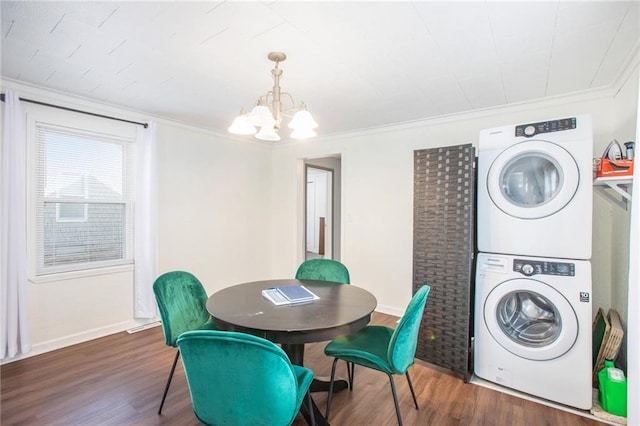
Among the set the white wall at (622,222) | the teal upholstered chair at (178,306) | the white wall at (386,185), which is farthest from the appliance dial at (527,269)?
the teal upholstered chair at (178,306)

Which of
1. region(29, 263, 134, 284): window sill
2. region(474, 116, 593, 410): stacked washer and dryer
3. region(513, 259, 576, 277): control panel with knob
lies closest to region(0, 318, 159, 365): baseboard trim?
region(29, 263, 134, 284): window sill

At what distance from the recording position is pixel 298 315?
1734 millimetres

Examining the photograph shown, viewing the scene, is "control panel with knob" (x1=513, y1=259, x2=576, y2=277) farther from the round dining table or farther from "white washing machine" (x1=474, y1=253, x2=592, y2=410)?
the round dining table

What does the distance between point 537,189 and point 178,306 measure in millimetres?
2662

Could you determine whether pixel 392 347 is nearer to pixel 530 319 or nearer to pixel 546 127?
pixel 530 319

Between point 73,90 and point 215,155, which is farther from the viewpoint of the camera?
point 215,155

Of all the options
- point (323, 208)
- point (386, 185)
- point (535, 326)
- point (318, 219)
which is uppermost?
point (386, 185)

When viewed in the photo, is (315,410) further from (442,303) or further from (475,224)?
(475,224)

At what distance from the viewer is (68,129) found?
2.97 meters

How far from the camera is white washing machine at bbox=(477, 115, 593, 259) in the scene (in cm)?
207

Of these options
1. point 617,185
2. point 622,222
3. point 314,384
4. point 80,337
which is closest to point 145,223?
point 80,337

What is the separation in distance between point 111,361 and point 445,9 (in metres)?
3.51

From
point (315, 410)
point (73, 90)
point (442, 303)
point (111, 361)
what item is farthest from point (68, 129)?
point (442, 303)

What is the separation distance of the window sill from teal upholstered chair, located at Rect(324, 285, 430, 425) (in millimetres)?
2547
